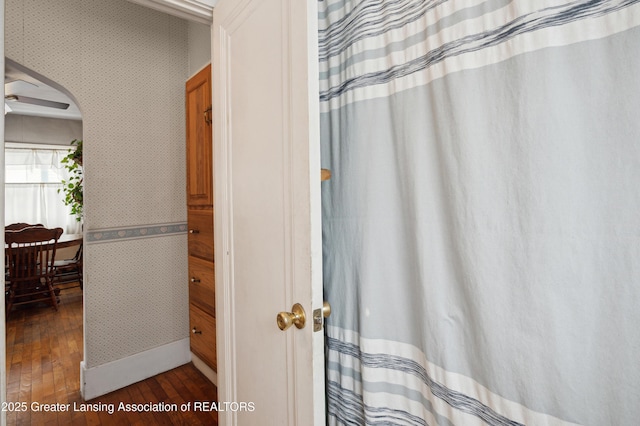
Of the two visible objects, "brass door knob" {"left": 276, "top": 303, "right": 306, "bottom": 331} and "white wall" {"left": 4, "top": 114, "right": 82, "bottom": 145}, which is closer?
"brass door knob" {"left": 276, "top": 303, "right": 306, "bottom": 331}

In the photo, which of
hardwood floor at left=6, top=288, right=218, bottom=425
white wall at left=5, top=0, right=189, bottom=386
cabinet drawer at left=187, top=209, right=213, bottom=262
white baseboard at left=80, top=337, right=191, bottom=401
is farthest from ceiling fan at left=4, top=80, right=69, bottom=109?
white baseboard at left=80, top=337, right=191, bottom=401

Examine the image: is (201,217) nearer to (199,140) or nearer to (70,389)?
(199,140)

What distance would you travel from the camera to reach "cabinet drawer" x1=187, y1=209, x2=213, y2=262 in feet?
7.15

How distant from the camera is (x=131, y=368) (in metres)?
2.31

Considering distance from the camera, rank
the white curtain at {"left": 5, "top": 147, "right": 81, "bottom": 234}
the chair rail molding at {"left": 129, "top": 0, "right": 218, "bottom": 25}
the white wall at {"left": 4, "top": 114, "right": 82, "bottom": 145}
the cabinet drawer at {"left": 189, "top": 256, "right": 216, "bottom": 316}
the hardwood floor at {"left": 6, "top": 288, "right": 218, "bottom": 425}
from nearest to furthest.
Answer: the chair rail molding at {"left": 129, "top": 0, "right": 218, "bottom": 25}, the hardwood floor at {"left": 6, "top": 288, "right": 218, "bottom": 425}, the cabinet drawer at {"left": 189, "top": 256, "right": 216, "bottom": 316}, the white wall at {"left": 4, "top": 114, "right": 82, "bottom": 145}, the white curtain at {"left": 5, "top": 147, "right": 81, "bottom": 234}

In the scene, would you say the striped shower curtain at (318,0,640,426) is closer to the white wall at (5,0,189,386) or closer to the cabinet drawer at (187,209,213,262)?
the cabinet drawer at (187,209,213,262)

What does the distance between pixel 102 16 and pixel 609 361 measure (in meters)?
3.15

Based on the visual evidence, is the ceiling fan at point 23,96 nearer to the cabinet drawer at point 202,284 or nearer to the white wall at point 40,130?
the white wall at point 40,130

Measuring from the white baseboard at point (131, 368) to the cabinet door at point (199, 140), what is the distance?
120cm

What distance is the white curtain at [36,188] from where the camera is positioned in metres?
5.20

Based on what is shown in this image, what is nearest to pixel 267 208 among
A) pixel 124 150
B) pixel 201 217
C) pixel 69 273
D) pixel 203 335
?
pixel 201 217

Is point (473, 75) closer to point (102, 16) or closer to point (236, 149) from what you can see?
point (236, 149)

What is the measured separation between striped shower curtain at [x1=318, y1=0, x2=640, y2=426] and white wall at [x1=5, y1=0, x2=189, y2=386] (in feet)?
6.47

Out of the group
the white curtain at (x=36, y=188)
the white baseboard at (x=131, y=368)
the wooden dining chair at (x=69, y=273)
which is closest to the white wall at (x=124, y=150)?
the white baseboard at (x=131, y=368)
